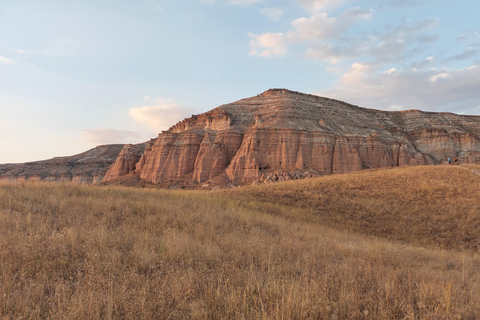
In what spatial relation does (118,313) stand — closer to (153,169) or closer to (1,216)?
(1,216)

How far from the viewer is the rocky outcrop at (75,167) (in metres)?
82.3

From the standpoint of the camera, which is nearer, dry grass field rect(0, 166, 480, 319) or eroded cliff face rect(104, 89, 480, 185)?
dry grass field rect(0, 166, 480, 319)

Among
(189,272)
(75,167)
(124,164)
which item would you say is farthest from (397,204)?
(75,167)

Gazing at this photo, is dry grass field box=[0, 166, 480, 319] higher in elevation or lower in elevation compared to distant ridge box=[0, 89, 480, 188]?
lower

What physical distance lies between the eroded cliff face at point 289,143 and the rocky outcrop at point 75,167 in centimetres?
1553

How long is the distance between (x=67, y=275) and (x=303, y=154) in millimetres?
54207

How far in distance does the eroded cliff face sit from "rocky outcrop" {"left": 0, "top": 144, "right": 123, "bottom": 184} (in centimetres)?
1553

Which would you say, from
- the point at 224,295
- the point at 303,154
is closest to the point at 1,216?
the point at 224,295

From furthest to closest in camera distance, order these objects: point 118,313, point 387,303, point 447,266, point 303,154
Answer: point 303,154 → point 447,266 → point 387,303 → point 118,313

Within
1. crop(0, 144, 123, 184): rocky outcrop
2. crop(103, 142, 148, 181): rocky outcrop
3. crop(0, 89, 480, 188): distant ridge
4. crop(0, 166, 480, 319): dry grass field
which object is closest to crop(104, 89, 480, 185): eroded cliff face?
crop(0, 89, 480, 188): distant ridge

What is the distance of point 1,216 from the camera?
607cm

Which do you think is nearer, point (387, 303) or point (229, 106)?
point (387, 303)

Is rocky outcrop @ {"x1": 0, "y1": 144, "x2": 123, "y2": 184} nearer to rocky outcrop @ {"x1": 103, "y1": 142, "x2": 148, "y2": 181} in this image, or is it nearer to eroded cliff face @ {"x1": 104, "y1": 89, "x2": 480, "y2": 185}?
rocky outcrop @ {"x1": 103, "y1": 142, "x2": 148, "y2": 181}

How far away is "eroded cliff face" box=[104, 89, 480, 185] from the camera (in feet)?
182
